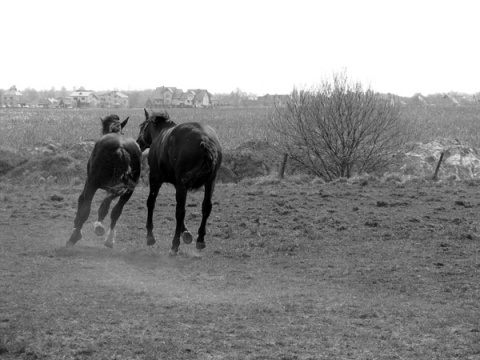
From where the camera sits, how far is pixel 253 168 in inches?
1080

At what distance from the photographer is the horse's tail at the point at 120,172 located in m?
11.0

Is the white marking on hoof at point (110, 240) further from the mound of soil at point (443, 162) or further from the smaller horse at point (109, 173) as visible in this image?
the mound of soil at point (443, 162)

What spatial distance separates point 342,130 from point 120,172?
1632 cm

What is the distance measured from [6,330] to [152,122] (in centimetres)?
624

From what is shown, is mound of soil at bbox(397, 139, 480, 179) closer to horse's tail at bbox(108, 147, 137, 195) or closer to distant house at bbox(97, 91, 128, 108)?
horse's tail at bbox(108, 147, 137, 195)

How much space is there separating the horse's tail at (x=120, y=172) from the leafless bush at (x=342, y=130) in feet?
52.7

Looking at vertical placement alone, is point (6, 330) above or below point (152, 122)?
below

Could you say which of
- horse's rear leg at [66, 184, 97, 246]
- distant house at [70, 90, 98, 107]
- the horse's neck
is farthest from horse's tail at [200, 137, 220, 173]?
distant house at [70, 90, 98, 107]

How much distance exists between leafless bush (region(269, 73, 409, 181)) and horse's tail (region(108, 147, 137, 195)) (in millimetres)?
16072

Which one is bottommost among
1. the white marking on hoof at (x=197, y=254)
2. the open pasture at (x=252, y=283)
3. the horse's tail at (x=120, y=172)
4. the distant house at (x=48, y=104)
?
the distant house at (x=48, y=104)

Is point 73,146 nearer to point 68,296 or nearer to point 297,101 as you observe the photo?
point 297,101

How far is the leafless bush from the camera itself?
85.1 feet

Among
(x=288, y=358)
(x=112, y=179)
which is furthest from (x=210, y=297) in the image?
(x=112, y=179)

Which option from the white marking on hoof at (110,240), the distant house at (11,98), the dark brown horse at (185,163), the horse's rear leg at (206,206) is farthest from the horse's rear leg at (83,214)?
the distant house at (11,98)
